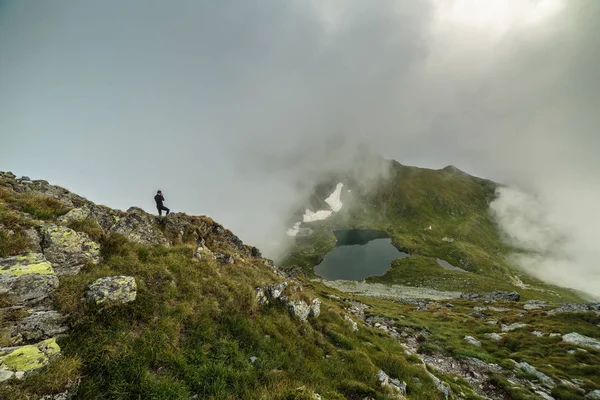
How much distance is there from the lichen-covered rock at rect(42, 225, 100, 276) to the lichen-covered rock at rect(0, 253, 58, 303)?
2.90 feet

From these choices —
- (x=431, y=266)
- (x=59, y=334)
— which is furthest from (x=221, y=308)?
(x=431, y=266)

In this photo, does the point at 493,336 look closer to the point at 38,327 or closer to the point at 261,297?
the point at 261,297

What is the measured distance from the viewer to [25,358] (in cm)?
715

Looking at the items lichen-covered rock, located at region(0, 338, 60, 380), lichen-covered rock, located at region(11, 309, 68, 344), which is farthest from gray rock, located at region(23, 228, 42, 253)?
lichen-covered rock, located at region(0, 338, 60, 380)

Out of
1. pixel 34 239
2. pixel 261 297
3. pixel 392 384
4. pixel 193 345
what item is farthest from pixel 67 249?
pixel 392 384

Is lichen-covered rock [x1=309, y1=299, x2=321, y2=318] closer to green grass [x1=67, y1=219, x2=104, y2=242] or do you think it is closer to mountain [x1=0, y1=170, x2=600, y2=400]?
mountain [x1=0, y1=170, x2=600, y2=400]

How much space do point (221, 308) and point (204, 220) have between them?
2441cm

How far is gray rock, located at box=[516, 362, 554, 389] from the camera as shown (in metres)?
20.5

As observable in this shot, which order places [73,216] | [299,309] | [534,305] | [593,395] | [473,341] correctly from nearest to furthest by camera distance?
[73,216] → [299,309] → [593,395] → [473,341] → [534,305]

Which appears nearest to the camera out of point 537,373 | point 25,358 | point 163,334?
point 25,358

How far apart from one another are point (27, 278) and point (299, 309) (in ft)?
46.6

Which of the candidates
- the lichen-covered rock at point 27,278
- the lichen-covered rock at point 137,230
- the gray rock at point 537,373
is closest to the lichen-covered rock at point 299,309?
the lichen-covered rock at point 27,278

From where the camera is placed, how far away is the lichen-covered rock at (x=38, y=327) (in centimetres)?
787

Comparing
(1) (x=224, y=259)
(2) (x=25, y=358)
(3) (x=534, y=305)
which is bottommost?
(2) (x=25, y=358)
